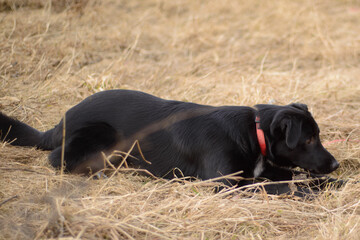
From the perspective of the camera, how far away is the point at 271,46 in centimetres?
785

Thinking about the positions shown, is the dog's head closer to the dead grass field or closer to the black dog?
the black dog

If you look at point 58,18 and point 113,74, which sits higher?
point 58,18

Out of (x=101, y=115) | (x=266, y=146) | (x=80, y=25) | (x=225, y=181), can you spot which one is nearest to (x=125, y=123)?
(x=101, y=115)

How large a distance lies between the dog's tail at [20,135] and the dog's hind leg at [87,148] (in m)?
0.29

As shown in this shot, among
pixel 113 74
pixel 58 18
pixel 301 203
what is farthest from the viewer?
pixel 58 18

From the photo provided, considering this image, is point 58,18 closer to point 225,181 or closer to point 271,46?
point 271,46

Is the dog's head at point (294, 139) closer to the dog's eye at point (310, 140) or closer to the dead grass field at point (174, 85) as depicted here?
the dog's eye at point (310, 140)

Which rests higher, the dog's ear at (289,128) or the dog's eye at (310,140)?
the dog's ear at (289,128)

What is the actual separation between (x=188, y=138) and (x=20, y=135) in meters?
1.50

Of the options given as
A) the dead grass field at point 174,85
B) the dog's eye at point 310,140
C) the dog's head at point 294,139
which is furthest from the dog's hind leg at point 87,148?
the dog's eye at point 310,140

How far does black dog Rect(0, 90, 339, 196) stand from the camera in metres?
3.29

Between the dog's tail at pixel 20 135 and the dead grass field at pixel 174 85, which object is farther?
the dog's tail at pixel 20 135

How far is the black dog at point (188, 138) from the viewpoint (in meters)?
3.29

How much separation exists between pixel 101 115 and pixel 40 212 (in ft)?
3.78
